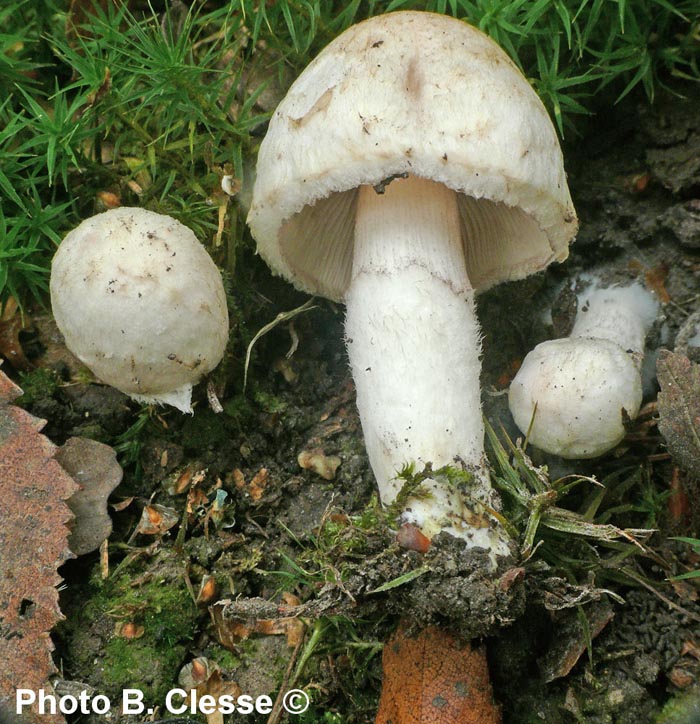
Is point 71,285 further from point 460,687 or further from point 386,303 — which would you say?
point 460,687

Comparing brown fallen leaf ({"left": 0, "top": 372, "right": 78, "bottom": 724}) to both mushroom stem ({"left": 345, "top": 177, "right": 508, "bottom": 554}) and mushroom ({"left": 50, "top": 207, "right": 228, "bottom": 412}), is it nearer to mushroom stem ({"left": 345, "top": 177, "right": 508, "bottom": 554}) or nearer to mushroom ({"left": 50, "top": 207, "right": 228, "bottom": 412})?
mushroom ({"left": 50, "top": 207, "right": 228, "bottom": 412})

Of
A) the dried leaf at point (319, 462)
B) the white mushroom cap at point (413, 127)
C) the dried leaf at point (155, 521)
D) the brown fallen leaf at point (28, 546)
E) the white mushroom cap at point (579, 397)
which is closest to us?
the white mushroom cap at point (413, 127)

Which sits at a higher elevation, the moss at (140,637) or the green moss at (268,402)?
the green moss at (268,402)

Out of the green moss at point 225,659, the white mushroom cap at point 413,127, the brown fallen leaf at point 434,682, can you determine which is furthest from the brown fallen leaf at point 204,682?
the white mushroom cap at point 413,127

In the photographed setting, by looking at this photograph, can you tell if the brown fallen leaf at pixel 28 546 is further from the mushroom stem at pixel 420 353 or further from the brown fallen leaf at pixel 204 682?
the mushroom stem at pixel 420 353

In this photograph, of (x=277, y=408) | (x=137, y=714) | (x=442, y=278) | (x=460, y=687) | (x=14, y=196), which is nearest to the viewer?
(x=460, y=687)

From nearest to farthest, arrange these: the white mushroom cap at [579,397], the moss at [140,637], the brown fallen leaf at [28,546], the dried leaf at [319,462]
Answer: the brown fallen leaf at [28,546], the moss at [140,637], the white mushroom cap at [579,397], the dried leaf at [319,462]

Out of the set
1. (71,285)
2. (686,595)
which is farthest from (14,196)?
(686,595)
